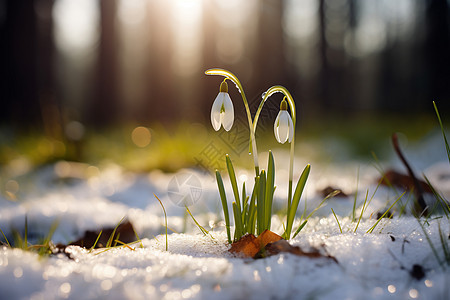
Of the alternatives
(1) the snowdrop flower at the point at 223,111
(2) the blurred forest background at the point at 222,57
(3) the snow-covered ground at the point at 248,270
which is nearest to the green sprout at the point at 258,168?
(1) the snowdrop flower at the point at 223,111

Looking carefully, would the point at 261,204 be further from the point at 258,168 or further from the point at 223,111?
the point at 223,111

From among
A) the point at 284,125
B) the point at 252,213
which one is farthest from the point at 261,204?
the point at 284,125

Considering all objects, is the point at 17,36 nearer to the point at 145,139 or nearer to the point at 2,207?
the point at 145,139

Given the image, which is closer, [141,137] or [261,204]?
[261,204]

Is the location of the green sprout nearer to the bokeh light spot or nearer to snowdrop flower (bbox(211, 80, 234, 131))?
snowdrop flower (bbox(211, 80, 234, 131))

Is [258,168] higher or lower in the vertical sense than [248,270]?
higher

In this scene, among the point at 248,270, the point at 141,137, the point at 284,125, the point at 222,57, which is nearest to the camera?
the point at 248,270

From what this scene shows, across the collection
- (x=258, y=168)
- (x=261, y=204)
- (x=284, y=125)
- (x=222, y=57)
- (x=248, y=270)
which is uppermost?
(x=222, y=57)

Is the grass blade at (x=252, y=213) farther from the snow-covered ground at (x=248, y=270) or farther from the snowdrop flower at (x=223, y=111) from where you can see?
the snowdrop flower at (x=223, y=111)

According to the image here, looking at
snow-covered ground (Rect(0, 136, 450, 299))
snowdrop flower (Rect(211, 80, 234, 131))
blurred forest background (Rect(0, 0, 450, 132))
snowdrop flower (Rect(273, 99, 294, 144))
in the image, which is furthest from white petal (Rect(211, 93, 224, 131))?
blurred forest background (Rect(0, 0, 450, 132))
